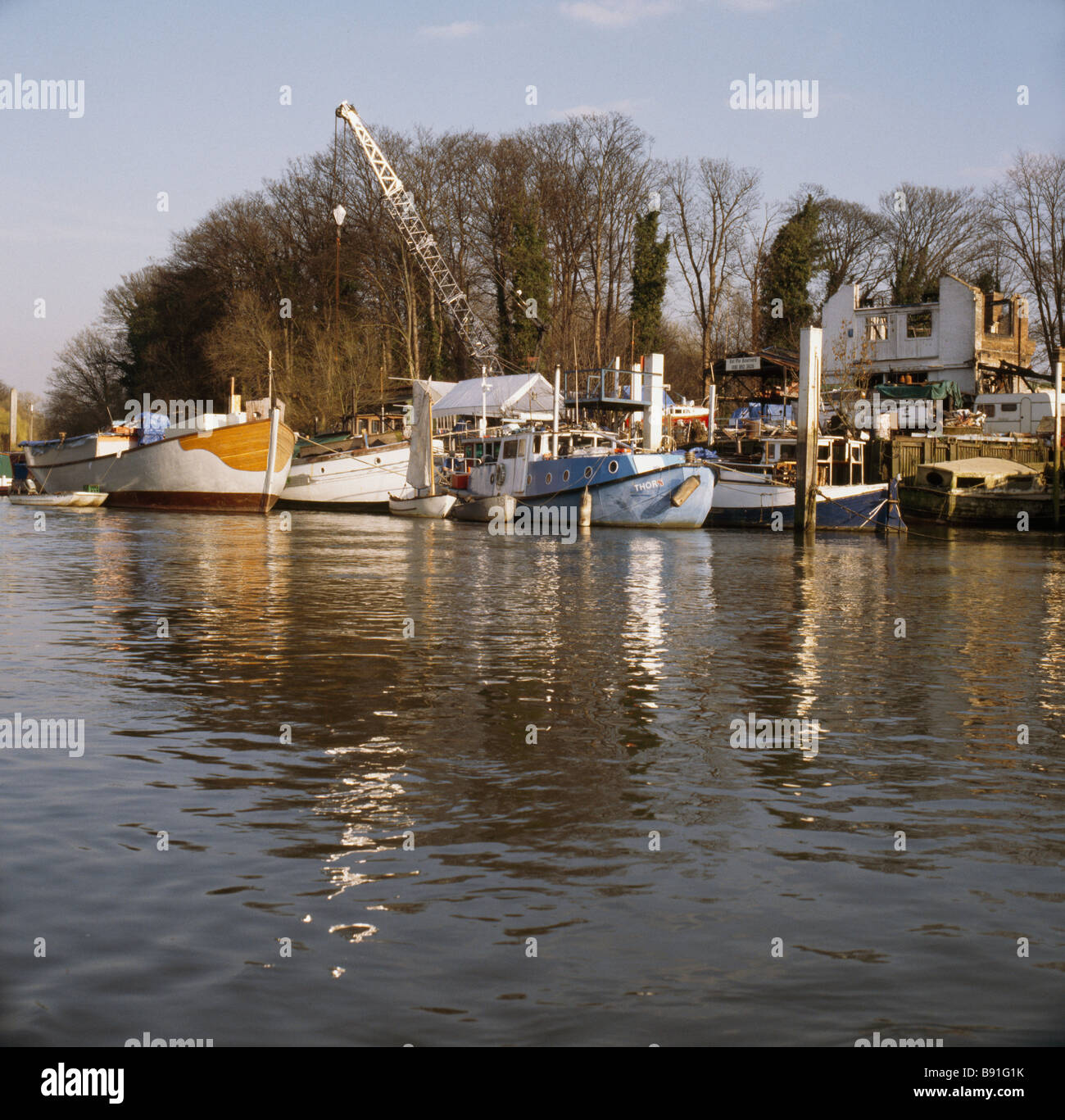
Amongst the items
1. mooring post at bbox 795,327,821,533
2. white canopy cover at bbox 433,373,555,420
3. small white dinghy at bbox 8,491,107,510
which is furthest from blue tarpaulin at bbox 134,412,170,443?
mooring post at bbox 795,327,821,533

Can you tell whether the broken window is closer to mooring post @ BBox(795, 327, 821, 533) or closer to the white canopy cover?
the white canopy cover

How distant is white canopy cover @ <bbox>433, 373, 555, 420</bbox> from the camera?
50562 mm

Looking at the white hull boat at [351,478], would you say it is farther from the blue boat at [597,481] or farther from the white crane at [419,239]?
the white crane at [419,239]

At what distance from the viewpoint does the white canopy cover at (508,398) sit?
1991 inches

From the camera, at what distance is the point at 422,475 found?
4666 cm

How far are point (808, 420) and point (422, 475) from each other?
16.7m

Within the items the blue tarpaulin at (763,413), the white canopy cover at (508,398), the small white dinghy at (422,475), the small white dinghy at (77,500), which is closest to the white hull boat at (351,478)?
the white canopy cover at (508,398)

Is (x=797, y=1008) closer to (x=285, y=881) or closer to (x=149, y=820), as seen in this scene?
(x=285, y=881)

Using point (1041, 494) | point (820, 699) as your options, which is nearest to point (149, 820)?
point (820, 699)

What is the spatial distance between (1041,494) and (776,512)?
9021 millimetres

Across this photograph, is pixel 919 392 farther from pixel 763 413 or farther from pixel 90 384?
pixel 90 384

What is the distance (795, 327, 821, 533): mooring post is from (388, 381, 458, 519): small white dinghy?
45.4ft

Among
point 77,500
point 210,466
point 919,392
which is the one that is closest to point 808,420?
point 210,466

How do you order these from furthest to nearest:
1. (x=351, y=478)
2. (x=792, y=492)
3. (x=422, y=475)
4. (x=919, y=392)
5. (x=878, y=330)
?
(x=878, y=330), (x=919, y=392), (x=351, y=478), (x=422, y=475), (x=792, y=492)
